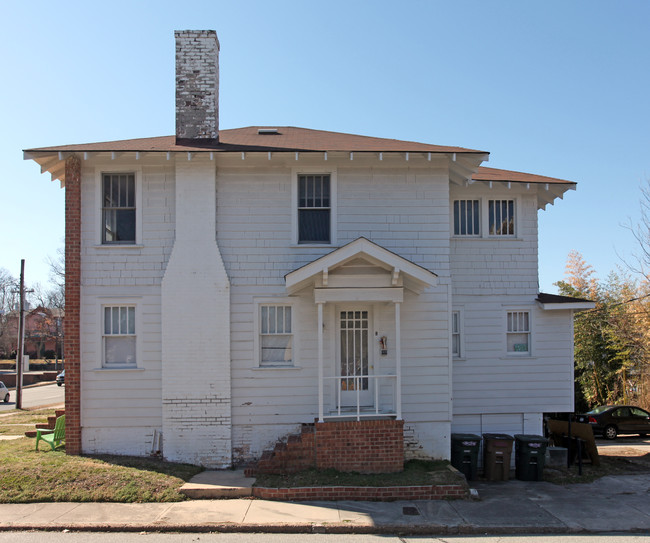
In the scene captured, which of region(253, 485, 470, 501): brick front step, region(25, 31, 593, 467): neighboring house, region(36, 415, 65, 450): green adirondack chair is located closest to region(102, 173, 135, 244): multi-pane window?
region(25, 31, 593, 467): neighboring house

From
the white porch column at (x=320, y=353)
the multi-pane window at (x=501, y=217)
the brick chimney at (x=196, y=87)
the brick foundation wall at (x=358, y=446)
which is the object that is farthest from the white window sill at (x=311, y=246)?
the multi-pane window at (x=501, y=217)

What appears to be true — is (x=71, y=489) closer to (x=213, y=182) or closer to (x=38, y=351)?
(x=213, y=182)

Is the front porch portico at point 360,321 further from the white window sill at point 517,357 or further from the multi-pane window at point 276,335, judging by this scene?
the white window sill at point 517,357

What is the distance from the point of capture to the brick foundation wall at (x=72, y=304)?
11.1 meters

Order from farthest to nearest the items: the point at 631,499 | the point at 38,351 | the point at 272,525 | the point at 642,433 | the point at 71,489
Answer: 1. the point at 38,351
2. the point at 642,433
3. the point at 631,499
4. the point at 71,489
5. the point at 272,525

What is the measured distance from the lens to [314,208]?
465 inches

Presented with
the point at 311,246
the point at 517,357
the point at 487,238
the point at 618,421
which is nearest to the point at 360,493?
the point at 311,246

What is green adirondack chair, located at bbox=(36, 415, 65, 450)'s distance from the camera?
11.4m

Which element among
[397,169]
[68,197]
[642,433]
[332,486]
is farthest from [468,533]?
[642,433]

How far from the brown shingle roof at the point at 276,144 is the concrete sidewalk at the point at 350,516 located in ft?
21.4

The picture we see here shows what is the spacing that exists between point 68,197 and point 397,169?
678 centimetres

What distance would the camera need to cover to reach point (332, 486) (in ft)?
31.1

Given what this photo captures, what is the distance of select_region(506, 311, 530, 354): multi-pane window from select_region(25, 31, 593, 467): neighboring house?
255cm

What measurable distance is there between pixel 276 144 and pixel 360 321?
164 inches
